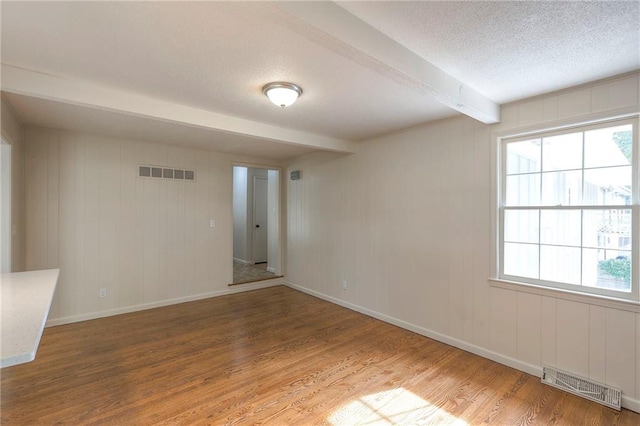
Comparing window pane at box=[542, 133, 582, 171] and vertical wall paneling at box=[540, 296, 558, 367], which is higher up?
window pane at box=[542, 133, 582, 171]

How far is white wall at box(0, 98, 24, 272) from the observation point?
279cm

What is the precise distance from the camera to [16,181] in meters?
3.18

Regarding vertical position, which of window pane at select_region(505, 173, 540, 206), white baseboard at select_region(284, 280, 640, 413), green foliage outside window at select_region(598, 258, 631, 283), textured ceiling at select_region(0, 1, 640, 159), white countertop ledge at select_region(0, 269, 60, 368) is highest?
textured ceiling at select_region(0, 1, 640, 159)

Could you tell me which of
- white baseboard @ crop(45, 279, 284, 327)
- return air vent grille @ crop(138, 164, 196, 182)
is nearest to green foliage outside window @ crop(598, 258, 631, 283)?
white baseboard @ crop(45, 279, 284, 327)

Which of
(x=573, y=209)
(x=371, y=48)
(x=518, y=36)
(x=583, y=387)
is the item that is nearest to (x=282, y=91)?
(x=371, y=48)

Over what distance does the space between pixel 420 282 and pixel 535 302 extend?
114cm

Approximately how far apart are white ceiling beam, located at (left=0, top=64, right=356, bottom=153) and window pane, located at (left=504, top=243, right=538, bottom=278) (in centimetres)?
265

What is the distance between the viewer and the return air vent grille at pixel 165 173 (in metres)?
4.32

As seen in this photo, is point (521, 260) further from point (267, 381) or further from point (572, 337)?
point (267, 381)

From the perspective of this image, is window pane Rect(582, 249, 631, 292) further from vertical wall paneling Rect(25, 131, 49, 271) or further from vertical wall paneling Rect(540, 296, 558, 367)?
vertical wall paneling Rect(25, 131, 49, 271)

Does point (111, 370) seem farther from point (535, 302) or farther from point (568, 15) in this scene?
point (568, 15)

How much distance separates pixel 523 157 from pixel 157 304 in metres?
4.96

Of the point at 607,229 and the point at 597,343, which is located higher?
the point at 607,229

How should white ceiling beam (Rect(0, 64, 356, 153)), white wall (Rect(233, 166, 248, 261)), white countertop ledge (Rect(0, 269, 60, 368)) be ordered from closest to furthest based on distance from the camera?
white countertop ledge (Rect(0, 269, 60, 368)) → white ceiling beam (Rect(0, 64, 356, 153)) → white wall (Rect(233, 166, 248, 261))
